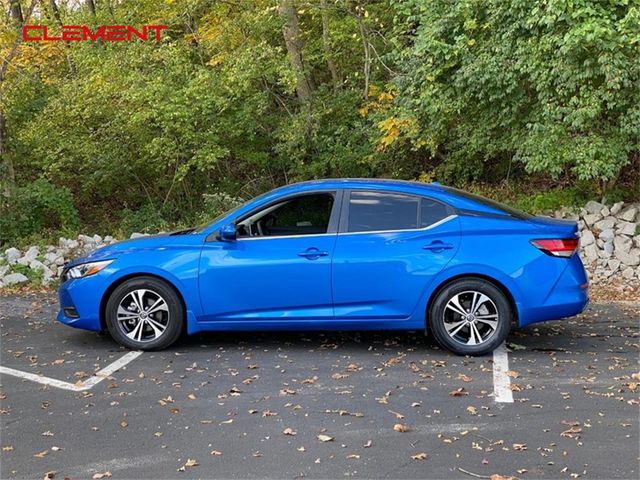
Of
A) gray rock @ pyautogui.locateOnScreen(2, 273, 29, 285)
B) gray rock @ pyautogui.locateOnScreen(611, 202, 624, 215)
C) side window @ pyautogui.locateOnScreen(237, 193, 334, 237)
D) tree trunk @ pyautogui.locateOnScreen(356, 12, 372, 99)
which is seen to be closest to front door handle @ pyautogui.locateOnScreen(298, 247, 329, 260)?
side window @ pyautogui.locateOnScreen(237, 193, 334, 237)

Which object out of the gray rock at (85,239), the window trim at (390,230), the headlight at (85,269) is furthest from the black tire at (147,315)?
the gray rock at (85,239)

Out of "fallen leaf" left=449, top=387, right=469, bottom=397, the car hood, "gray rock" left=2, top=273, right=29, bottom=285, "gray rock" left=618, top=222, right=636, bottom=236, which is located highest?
the car hood

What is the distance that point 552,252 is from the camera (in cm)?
597

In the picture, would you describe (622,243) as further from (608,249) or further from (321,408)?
(321,408)

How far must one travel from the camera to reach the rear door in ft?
19.7

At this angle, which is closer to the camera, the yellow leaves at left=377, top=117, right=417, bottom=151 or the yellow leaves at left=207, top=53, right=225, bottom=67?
the yellow leaves at left=377, top=117, right=417, bottom=151

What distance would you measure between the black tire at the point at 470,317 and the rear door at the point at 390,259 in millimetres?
228

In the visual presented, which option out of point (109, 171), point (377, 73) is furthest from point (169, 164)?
point (377, 73)

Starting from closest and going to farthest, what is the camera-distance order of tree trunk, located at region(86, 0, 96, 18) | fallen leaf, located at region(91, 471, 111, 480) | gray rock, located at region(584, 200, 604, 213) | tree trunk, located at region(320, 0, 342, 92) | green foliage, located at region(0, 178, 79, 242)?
fallen leaf, located at region(91, 471, 111, 480)
gray rock, located at region(584, 200, 604, 213)
green foliage, located at region(0, 178, 79, 242)
tree trunk, located at region(320, 0, 342, 92)
tree trunk, located at region(86, 0, 96, 18)

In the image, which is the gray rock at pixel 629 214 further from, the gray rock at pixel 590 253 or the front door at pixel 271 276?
the front door at pixel 271 276

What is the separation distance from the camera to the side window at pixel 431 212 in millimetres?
6156

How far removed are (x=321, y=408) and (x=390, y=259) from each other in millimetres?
1644

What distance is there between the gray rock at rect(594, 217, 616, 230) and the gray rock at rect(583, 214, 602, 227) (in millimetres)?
58

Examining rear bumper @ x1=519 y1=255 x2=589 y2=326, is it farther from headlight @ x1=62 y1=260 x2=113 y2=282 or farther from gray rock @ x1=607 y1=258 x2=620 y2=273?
gray rock @ x1=607 y1=258 x2=620 y2=273
